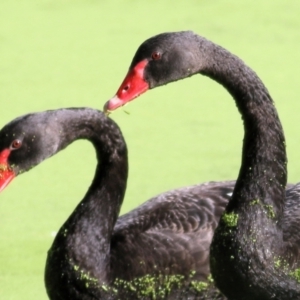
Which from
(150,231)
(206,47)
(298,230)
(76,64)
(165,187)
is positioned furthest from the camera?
(76,64)

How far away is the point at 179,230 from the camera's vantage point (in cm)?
281

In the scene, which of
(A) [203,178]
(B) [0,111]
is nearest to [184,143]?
(A) [203,178]

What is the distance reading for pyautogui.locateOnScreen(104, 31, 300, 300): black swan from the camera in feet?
7.88

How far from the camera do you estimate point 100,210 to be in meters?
2.74

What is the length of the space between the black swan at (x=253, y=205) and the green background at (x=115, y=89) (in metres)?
0.72

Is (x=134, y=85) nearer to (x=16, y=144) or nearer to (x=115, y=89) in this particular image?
(x=16, y=144)

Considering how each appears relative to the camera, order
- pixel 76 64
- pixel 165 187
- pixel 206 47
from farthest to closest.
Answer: pixel 76 64, pixel 165 187, pixel 206 47

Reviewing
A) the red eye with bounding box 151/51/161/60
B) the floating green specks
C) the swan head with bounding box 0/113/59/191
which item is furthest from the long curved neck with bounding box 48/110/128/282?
the floating green specks

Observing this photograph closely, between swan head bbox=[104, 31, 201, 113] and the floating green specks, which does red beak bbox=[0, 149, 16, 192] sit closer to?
swan head bbox=[104, 31, 201, 113]

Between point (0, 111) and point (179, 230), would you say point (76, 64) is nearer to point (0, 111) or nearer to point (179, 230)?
point (0, 111)

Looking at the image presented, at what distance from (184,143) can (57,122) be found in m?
1.32

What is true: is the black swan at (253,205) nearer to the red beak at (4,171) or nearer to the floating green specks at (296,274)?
the floating green specks at (296,274)

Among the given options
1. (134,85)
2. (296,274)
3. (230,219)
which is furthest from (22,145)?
(296,274)

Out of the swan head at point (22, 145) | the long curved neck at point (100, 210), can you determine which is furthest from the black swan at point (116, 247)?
the swan head at point (22, 145)
